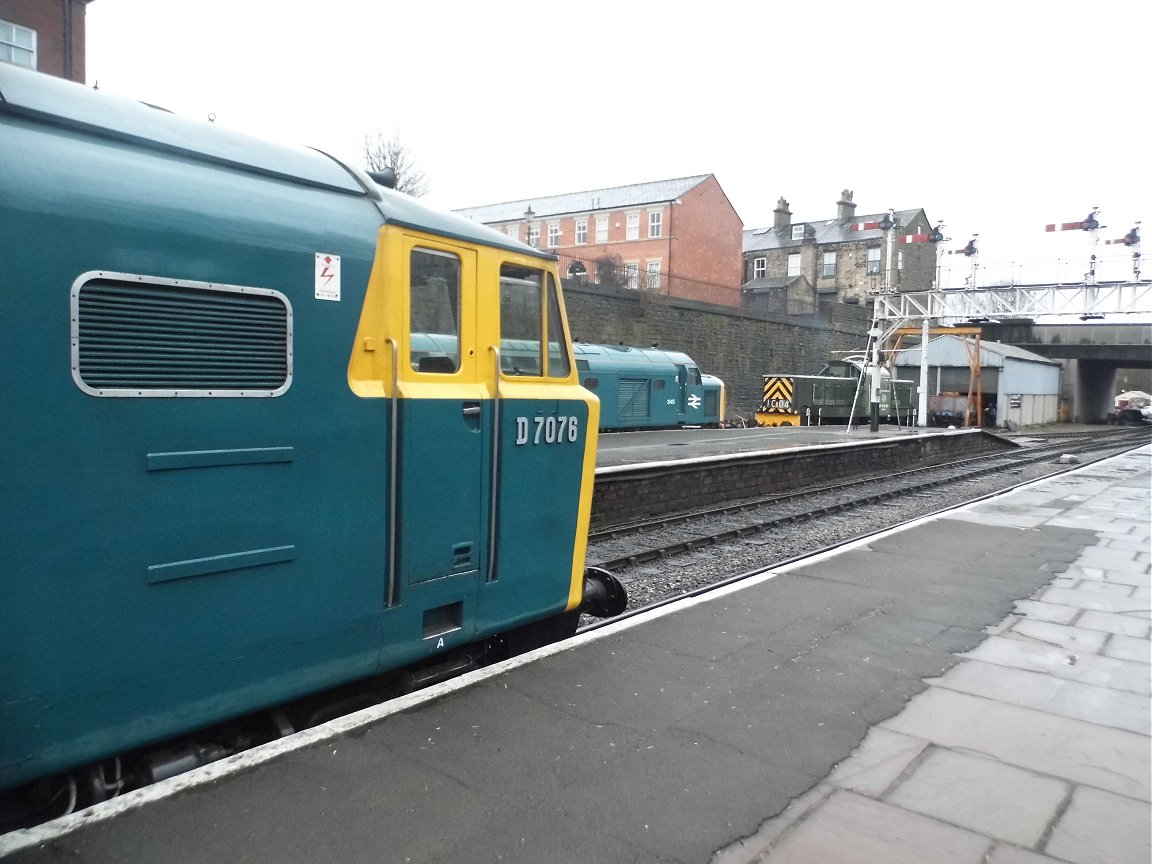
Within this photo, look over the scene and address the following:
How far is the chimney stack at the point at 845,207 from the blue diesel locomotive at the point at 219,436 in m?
65.0

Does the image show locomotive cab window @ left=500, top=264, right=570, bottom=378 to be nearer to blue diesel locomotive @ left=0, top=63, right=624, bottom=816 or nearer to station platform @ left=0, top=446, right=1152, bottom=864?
blue diesel locomotive @ left=0, top=63, right=624, bottom=816

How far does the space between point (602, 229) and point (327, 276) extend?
51.1 m

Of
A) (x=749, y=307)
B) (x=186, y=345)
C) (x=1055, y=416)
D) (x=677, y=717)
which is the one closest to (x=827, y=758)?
(x=677, y=717)

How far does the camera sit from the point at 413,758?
3.57 m

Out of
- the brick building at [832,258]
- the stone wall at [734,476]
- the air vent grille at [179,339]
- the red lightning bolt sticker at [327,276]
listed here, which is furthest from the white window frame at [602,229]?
the air vent grille at [179,339]

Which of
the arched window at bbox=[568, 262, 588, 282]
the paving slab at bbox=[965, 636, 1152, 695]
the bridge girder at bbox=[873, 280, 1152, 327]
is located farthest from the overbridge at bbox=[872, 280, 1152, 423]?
the paving slab at bbox=[965, 636, 1152, 695]

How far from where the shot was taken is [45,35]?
18.6 metres

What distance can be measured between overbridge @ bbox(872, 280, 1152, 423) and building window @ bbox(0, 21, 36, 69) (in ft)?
83.5

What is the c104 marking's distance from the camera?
14.5ft

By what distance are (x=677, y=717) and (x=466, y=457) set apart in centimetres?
174

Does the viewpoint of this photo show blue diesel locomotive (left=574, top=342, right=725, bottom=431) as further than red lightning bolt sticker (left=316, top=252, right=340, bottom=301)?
Yes

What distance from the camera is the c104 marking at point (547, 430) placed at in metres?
4.42

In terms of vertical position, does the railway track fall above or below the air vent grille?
below

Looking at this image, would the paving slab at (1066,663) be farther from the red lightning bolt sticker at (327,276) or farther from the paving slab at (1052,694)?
the red lightning bolt sticker at (327,276)
